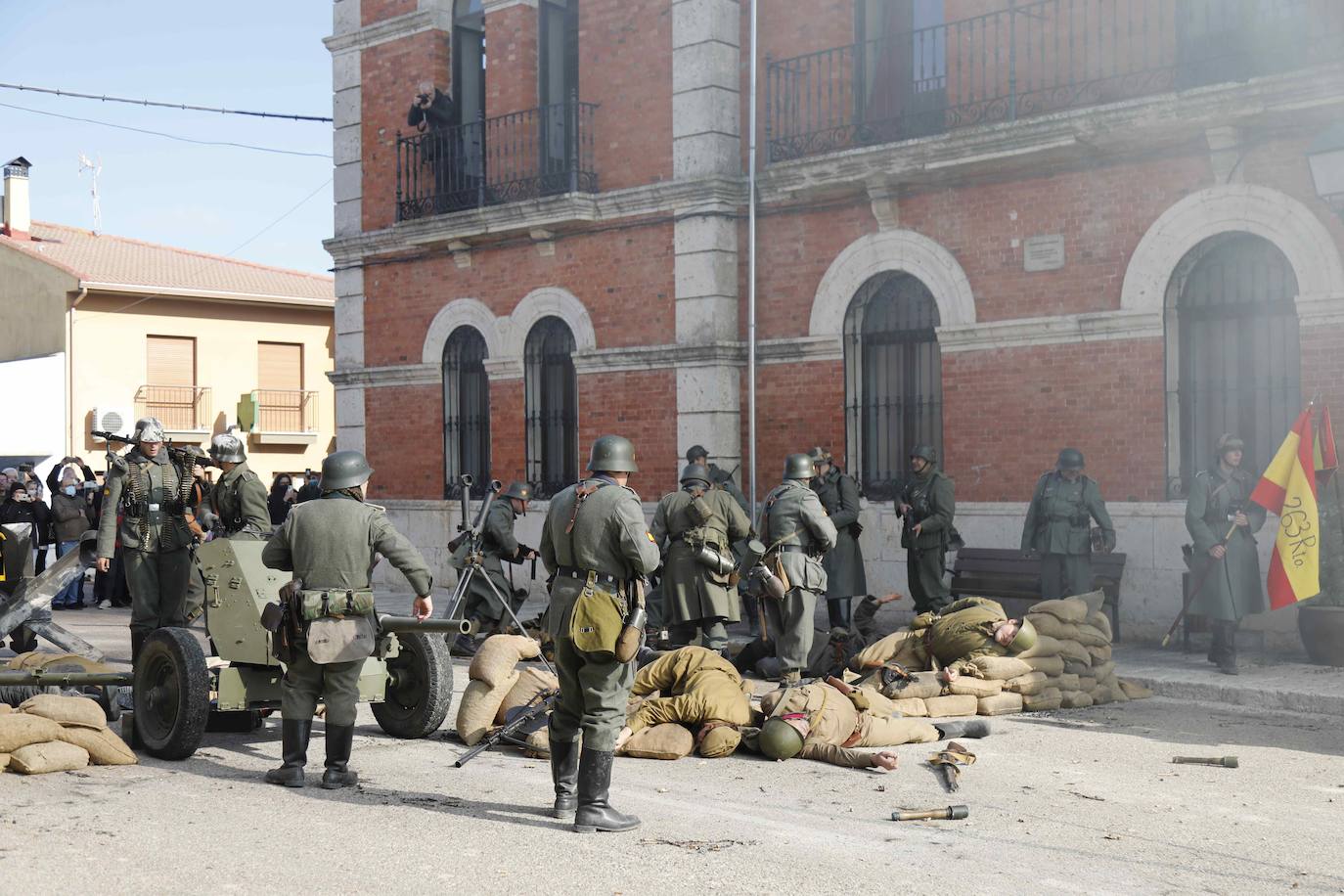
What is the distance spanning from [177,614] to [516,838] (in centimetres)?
543

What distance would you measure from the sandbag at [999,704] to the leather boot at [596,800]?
3700 millimetres

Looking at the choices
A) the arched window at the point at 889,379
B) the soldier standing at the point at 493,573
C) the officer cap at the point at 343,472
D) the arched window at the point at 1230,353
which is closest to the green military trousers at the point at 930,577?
the arched window at the point at 889,379

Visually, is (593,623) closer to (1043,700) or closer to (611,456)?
(611,456)

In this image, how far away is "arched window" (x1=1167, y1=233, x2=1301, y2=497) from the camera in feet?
39.5

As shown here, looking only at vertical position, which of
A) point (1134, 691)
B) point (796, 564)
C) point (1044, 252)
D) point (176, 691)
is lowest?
point (1134, 691)

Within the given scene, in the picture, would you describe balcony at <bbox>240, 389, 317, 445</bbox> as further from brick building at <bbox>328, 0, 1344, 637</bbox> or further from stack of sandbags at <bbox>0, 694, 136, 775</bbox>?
stack of sandbags at <bbox>0, 694, 136, 775</bbox>

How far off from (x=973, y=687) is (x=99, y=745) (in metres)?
5.23

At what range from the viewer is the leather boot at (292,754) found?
7172mm

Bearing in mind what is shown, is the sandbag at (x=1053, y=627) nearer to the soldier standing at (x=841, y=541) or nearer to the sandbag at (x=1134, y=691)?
the sandbag at (x=1134, y=691)

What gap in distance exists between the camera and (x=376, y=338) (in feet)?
62.6

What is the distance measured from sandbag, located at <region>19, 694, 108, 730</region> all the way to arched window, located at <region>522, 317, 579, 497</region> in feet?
31.2

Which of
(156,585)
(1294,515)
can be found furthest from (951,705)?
(156,585)

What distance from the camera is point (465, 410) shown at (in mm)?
18344

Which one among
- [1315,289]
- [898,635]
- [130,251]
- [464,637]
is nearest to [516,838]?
[898,635]
